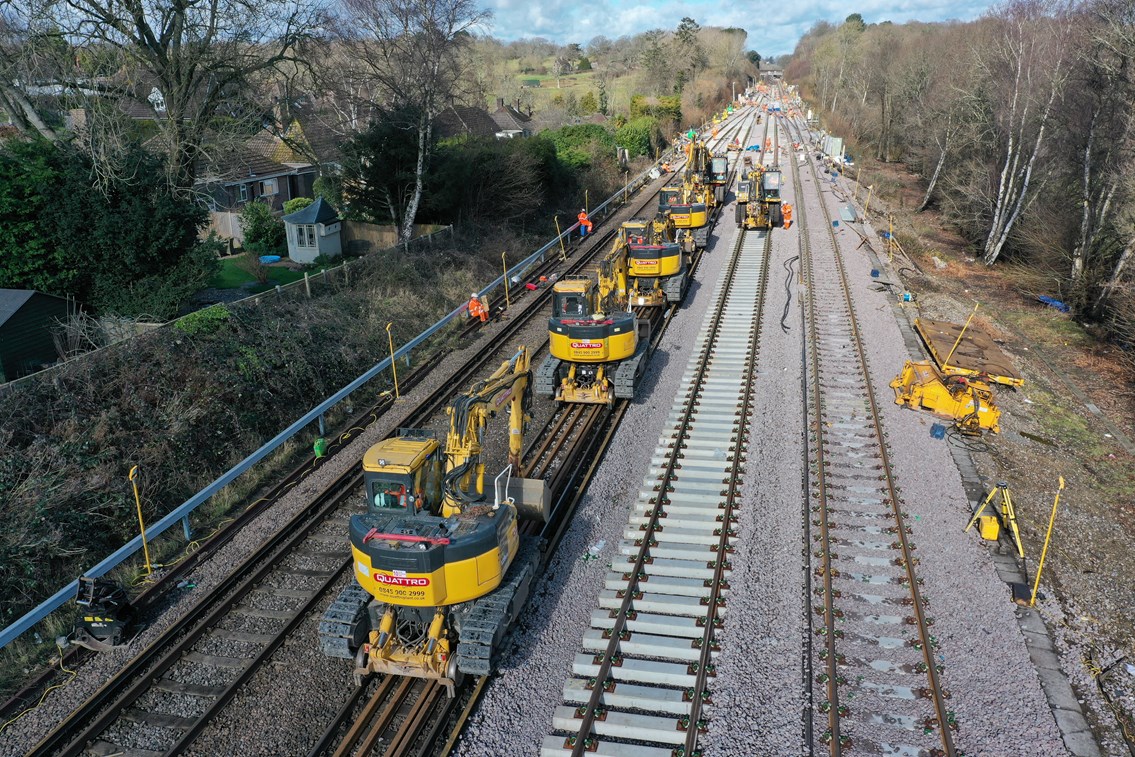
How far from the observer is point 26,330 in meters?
15.9

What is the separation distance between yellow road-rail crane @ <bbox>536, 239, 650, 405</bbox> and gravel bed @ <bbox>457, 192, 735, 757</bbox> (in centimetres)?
82

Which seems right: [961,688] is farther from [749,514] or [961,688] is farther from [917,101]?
[917,101]

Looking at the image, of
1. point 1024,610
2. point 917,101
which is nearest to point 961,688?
point 1024,610

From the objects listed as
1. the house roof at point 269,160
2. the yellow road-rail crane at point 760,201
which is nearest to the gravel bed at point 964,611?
the yellow road-rail crane at point 760,201

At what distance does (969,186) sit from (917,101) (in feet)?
62.0

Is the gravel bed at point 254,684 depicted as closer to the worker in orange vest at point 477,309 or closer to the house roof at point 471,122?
the worker in orange vest at point 477,309

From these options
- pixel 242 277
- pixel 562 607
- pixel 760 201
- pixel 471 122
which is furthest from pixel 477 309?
pixel 471 122

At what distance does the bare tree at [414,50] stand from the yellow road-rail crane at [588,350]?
11.7m

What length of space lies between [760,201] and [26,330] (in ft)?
86.7

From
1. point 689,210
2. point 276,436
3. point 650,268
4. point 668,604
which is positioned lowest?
point 668,604

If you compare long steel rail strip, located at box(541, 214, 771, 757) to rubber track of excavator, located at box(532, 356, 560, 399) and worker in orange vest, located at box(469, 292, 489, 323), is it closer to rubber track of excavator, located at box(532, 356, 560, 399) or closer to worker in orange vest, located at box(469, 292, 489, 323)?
rubber track of excavator, located at box(532, 356, 560, 399)

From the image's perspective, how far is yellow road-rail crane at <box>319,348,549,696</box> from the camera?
8.48 meters

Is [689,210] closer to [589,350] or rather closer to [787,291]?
[787,291]

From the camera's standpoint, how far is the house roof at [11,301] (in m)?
15.3
